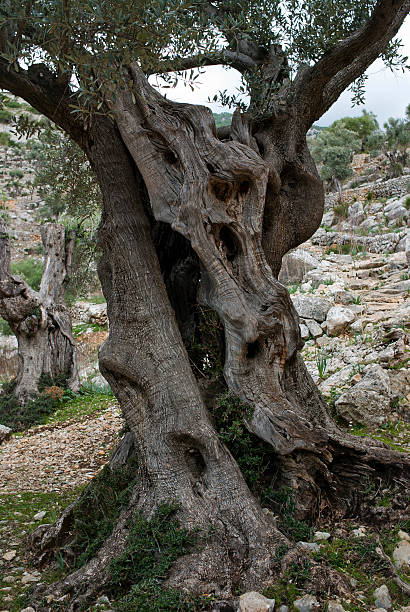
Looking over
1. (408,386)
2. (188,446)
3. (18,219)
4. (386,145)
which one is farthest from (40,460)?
(386,145)

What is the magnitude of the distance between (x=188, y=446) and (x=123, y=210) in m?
2.25

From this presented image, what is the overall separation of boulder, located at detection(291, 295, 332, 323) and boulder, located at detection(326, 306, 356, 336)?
1.57 ft

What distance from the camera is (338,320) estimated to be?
10055mm

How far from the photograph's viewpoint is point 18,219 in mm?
35031

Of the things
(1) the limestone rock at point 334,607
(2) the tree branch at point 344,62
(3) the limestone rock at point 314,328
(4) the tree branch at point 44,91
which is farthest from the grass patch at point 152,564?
(3) the limestone rock at point 314,328

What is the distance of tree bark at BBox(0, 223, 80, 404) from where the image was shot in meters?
12.2

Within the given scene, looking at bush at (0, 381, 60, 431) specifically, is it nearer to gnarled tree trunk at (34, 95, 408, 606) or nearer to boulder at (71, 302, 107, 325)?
gnarled tree trunk at (34, 95, 408, 606)

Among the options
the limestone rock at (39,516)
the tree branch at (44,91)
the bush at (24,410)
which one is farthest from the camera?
the bush at (24,410)

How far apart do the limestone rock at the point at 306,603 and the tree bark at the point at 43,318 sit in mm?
10384

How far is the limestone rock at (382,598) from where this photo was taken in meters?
3.24

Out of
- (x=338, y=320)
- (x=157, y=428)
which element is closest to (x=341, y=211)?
(x=338, y=320)

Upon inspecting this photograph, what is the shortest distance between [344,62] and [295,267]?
1118cm

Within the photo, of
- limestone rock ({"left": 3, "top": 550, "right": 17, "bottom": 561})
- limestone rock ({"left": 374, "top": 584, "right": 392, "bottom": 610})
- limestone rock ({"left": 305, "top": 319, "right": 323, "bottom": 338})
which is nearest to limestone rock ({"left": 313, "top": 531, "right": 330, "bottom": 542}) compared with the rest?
limestone rock ({"left": 374, "top": 584, "right": 392, "bottom": 610})

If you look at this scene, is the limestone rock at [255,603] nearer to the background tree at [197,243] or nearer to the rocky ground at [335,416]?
the rocky ground at [335,416]
